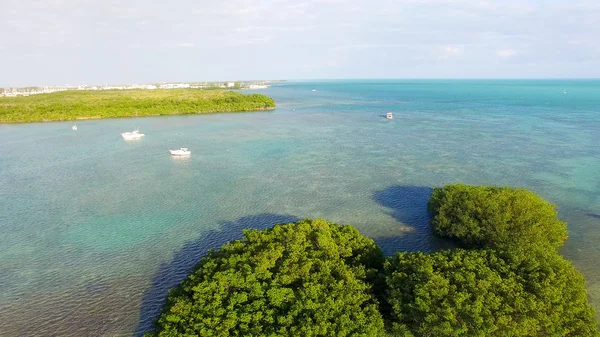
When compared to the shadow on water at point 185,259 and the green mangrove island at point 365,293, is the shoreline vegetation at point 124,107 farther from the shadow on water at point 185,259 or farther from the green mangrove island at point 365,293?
the green mangrove island at point 365,293

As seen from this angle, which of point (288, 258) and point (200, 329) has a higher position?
point (288, 258)

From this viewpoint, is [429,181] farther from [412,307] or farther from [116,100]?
[116,100]

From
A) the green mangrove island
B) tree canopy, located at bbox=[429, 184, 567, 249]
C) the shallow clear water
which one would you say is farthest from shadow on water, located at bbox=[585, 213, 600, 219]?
the green mangrove island

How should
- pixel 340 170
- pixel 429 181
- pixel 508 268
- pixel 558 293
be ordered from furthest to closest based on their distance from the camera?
pixel 340 170, pixel 429 181, pixel 508 268, pixel 558 293

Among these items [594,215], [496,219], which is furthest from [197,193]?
[594,215]

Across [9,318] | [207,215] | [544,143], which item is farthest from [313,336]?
[544,143]

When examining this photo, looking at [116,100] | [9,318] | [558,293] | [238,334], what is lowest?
[9,318]
